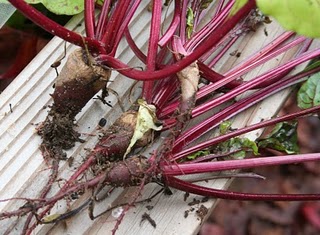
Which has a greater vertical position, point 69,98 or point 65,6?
point 65,6

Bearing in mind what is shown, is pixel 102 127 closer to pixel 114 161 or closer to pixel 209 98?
pixel 114 161

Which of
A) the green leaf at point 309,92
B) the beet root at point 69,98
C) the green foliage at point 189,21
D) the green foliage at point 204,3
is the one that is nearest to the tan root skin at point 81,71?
the beet root at point 69,98

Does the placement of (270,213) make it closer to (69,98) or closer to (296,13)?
(69,98)

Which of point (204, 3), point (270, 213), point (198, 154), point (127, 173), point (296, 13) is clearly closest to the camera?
point (296, 13)

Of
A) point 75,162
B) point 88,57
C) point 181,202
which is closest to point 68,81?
point 88,57

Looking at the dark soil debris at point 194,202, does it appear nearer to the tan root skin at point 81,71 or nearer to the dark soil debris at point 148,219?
the dark soil debris at point 148,219

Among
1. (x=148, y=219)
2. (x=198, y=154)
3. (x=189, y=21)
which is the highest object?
(x=189, y=21)

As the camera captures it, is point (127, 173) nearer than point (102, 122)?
Yes

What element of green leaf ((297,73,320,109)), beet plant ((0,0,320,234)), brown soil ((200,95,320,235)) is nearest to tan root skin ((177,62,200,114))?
beet plant ((0,0,320,234))

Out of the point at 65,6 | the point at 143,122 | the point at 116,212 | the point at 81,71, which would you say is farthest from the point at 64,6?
the point at 116,212
